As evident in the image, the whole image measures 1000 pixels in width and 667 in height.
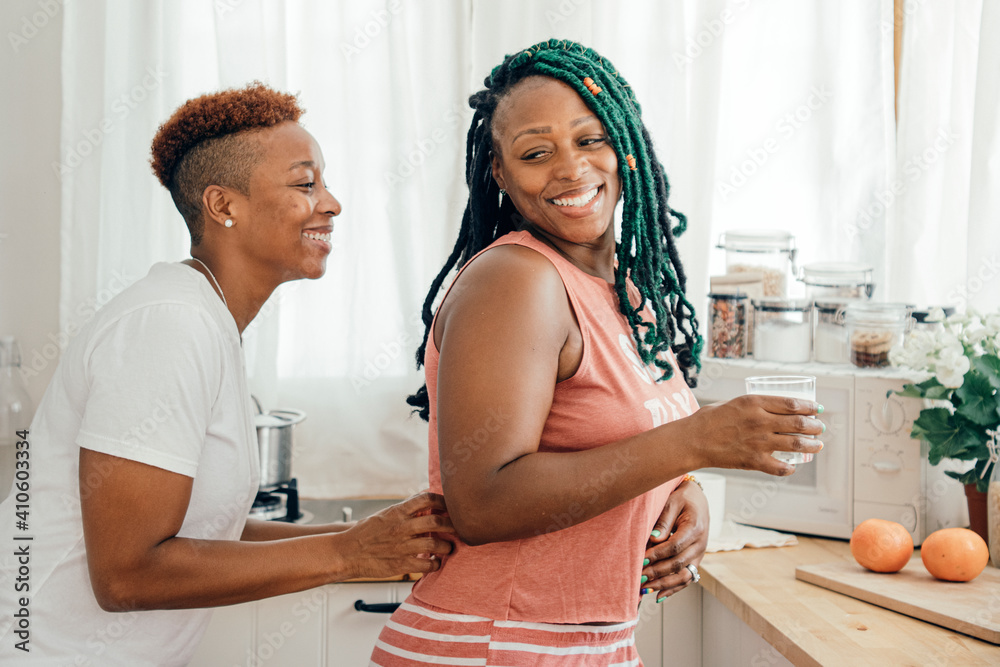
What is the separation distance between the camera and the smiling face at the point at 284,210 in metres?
1.21

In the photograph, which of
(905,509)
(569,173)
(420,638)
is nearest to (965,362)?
(905,509)

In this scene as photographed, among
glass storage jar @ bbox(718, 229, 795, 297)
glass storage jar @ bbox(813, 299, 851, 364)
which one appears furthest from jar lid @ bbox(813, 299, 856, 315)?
glass storage jar @ bbox(718, 229, 795, 297)

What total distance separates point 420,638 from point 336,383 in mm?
1160

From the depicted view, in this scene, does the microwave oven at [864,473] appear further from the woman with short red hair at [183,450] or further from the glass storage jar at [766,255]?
the woman with short red hair at [183,450]

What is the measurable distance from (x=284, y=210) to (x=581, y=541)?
63 centimetres

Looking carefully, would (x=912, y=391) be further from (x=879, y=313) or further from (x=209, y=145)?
(x=209, y=145)

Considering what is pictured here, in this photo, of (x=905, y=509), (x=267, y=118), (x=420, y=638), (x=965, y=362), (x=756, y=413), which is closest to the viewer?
(x=756, y=413)

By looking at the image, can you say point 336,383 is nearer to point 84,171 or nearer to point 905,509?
point 84,171

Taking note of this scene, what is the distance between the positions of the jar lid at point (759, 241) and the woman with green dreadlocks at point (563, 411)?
907 mm

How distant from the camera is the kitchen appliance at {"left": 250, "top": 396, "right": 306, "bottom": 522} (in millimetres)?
1797

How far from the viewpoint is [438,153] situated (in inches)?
82.0
